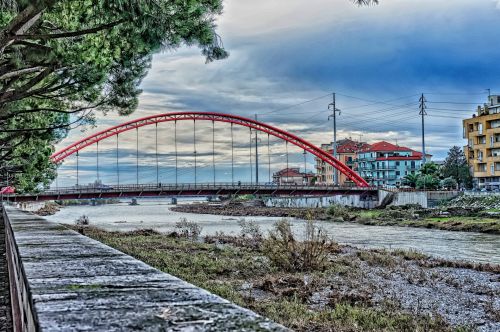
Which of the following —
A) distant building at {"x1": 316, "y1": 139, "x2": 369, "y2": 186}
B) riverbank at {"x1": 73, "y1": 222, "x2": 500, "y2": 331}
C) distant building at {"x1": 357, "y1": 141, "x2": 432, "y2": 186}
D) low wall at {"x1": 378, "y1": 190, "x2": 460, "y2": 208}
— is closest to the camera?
riverbank at {"x1": 73, "y1": 222, "x2": 500, "y2": 331}

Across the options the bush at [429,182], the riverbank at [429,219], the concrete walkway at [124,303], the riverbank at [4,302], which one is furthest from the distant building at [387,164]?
the concrete walkway at [124,303]

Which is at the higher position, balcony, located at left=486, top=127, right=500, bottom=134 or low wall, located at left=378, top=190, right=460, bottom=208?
balcony, located at left=486, top=127, right=500, bottom=134

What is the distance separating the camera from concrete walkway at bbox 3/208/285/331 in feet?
5.72

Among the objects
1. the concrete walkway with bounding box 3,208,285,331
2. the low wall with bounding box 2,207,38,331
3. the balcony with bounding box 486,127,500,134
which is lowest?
the low wall with bounding box 2,207,38,331

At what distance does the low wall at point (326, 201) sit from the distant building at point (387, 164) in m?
23.0

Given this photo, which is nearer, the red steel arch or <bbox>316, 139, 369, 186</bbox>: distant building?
the red steel arch

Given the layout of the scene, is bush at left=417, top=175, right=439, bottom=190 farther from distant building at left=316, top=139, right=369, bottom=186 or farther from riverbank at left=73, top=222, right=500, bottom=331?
riverbank at left=73, top=222, right=500, bottom=331

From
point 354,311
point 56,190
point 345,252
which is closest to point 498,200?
point 345,252

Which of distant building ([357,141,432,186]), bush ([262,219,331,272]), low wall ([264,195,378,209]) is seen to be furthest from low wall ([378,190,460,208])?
bush ([262,219,331,272])

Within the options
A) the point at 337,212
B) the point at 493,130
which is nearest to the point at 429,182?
the point at 493,130

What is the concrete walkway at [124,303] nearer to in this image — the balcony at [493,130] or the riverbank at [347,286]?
the riverbank at [347,286]

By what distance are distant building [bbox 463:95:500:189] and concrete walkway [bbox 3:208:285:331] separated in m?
87.2

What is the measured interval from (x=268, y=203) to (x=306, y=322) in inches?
4680

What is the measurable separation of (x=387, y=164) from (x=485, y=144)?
169 ft
